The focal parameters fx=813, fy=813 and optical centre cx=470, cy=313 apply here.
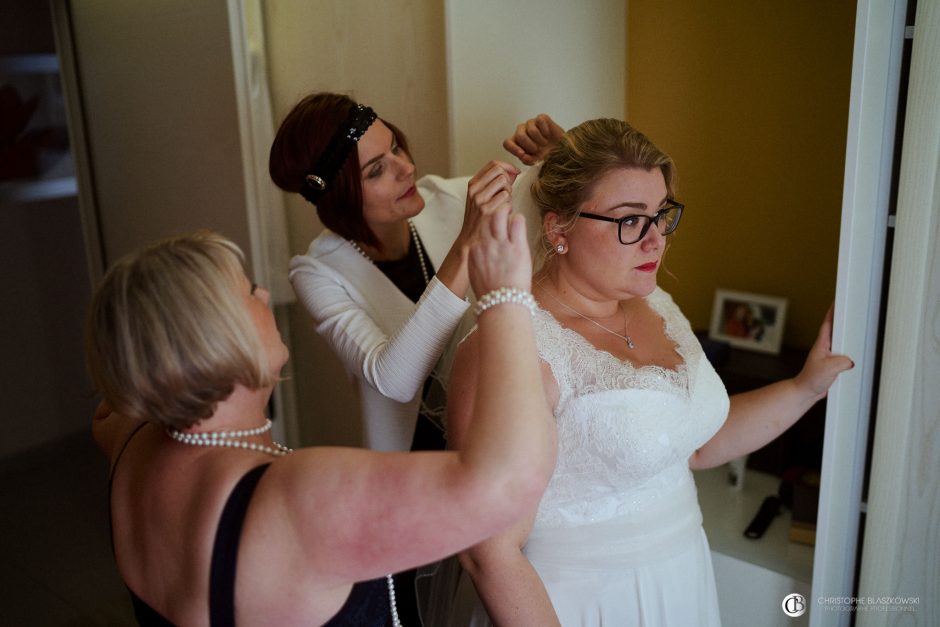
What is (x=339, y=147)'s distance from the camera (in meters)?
1.70

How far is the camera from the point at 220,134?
245 cm

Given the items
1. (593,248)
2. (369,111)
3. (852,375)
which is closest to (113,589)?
(369,111)

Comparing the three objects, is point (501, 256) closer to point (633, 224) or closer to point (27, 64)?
point (633, 224)

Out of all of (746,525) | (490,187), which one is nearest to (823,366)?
(746,525)

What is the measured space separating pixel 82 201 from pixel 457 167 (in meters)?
1.72

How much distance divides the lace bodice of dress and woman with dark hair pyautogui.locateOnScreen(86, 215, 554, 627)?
423mm

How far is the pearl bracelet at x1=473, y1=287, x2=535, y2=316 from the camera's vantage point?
3.26 ft

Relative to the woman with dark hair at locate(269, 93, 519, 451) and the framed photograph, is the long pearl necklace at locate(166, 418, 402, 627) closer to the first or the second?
the woman with dark hair at locate(269, 93, 519, 451)

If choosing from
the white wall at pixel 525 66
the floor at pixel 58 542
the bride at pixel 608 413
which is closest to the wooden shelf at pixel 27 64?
the floor at pixel 58 542

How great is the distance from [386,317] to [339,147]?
0.38 metres

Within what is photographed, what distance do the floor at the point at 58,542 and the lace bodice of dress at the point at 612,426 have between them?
189 cm

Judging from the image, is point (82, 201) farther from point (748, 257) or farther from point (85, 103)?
point (748, 257)

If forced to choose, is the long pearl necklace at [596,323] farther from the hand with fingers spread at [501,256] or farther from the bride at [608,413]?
the hand with fingers spread at [501,256]

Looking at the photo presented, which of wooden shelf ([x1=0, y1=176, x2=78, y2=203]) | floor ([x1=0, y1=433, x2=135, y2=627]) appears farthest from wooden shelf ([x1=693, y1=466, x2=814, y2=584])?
wooden shelf ([x1=0, y1=176, x2=78, y2=203])
